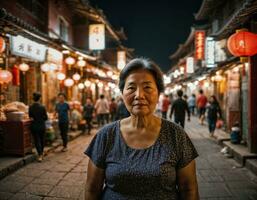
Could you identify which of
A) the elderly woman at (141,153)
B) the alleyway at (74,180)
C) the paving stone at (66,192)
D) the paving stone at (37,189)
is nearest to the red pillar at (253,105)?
the alleyway at (74,180)

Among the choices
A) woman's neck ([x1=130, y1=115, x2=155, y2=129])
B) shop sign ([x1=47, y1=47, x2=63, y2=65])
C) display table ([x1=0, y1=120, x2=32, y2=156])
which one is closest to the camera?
woman's neck ([x1=130, y1=115, x2=155, y2=129])

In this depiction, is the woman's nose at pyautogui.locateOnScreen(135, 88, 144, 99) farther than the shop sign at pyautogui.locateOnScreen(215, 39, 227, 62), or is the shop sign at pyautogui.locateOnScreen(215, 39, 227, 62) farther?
the shop sign at pyautogui.locateOnScreen(215, 39, 227, 62)

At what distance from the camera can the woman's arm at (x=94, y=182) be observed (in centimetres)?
264

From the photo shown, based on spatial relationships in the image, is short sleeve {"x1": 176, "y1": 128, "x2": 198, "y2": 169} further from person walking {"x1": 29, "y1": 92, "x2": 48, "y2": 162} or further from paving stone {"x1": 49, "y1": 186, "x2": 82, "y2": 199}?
person walking {"x1": 29, "y1": 92, "x2": 48, "y2": 162}

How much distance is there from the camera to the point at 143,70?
2713 mm

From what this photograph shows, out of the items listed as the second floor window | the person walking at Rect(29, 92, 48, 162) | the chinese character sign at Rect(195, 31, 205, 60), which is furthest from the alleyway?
the chinese character sign at Rect(195, 31, 205, 60)

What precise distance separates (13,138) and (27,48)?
3.63 metres

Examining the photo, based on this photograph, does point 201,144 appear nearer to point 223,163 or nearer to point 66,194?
point 223,163

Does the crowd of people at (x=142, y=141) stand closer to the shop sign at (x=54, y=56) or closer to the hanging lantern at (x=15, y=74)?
the hanging lantern at (x=15, y=74)

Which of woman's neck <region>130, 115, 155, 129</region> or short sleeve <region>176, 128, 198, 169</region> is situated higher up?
woman's neck <region>130, 115, 155, 129</region>

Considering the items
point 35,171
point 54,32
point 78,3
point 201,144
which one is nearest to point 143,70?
point 35,171

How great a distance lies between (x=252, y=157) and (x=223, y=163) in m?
0.95

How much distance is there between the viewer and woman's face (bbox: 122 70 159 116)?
2619 mm

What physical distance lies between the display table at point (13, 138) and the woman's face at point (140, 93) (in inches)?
332
